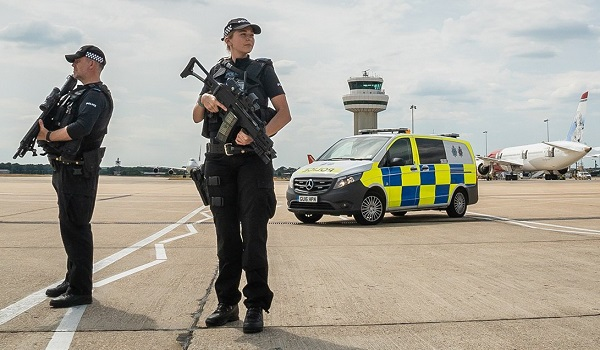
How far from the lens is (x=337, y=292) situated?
5.55 meters

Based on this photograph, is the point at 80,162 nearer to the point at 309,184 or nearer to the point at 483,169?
the point at 309,184

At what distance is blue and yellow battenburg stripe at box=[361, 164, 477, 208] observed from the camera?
13.1 metres

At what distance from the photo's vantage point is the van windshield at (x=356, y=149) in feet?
44.1

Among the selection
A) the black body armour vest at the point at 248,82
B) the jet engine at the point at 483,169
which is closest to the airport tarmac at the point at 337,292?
the black body armour vest at the point at 248,82

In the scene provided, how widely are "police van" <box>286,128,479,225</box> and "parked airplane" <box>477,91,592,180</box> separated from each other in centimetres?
4268

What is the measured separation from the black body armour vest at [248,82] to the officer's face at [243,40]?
0.31 feet

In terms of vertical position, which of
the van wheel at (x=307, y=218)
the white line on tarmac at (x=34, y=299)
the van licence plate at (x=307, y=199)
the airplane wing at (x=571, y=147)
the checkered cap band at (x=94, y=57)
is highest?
the airplane wing at (x=571, y=147)

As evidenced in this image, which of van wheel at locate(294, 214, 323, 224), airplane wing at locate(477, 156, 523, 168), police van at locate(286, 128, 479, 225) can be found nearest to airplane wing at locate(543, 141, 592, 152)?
airplane wing at locate(477, 156, 523, 168)

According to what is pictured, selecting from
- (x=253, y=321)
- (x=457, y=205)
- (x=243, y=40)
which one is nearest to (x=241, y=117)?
(x=243, y=40)

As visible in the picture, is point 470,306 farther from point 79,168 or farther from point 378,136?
point 378,136

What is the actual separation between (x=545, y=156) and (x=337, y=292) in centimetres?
5598

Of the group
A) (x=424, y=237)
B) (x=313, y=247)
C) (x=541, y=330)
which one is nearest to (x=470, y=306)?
(x=541, y=330)

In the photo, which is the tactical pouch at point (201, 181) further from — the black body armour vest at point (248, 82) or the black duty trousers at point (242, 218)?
the black body armour vest at point (248, 82)

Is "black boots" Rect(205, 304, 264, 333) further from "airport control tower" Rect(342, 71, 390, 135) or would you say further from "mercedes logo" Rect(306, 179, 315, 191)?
"airport control tower" Rect(342, 71, 390, 135)
